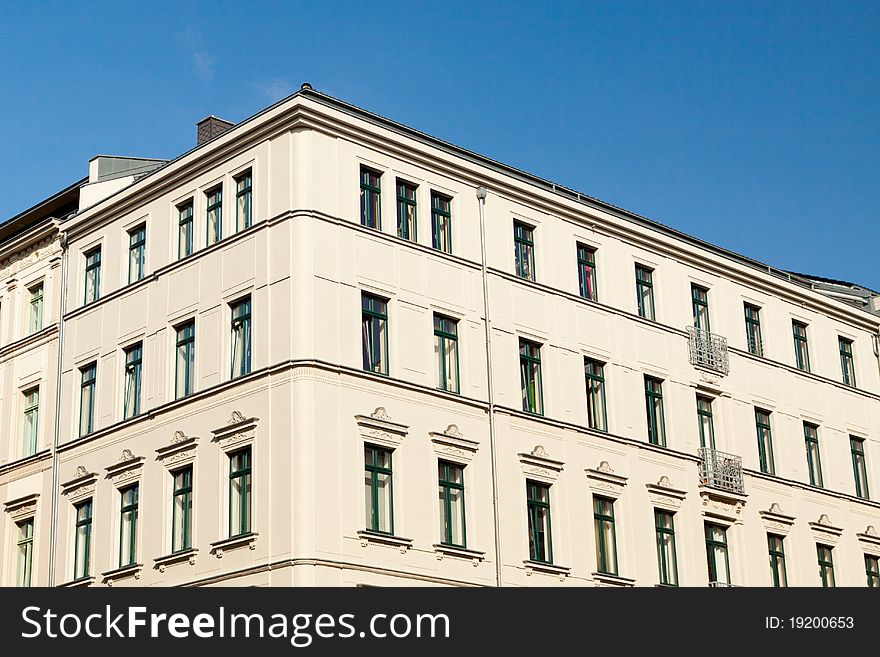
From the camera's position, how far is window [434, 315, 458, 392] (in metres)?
44.2

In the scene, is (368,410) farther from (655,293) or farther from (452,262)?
(655,293)

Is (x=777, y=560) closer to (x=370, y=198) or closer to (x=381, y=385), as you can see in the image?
(x=381, y=385)

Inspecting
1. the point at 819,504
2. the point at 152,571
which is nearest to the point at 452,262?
the point at 152,571

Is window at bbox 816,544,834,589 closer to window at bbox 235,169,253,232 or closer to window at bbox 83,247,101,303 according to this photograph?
window at bbox 235,169,253,232

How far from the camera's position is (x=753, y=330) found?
54.7 meters

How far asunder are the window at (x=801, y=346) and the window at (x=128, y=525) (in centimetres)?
2390

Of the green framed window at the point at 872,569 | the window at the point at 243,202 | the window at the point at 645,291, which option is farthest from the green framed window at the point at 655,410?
the window at the point at 243,202

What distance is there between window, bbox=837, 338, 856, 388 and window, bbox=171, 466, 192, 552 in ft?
85.2

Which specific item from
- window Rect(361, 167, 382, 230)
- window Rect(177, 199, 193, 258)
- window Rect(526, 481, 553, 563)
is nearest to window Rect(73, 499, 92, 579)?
window Rect(177, 199, 193, 258)

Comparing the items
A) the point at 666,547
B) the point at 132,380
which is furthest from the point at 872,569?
the point at 132,380

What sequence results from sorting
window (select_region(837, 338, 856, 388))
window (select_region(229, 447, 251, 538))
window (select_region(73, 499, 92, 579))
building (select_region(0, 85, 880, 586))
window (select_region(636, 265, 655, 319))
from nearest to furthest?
window (select_region(229, 447, 251, 538)) → building (select_region(0, 85, 880, 586)) → window (select_region(73, 499, 92, 579)) → window (select_region(636, 265, 655, 319)) → window (select_region(837, 338, 856, 388))

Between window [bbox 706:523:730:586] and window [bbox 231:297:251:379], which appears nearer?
window [bbox 231:297:251:379]

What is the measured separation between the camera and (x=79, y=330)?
4894cm

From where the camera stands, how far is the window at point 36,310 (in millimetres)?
51562
